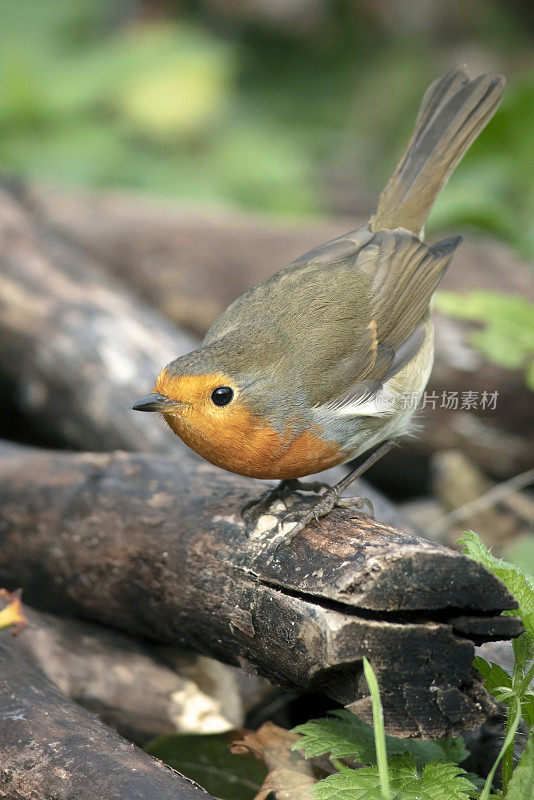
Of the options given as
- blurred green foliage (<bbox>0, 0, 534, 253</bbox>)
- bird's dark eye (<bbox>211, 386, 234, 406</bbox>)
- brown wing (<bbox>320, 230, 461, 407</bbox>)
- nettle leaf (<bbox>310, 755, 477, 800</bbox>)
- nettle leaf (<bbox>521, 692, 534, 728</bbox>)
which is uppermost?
blurred green foliage (<bbox>0, 0, 534, 253</bbox>)

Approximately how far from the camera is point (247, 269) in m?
5.23

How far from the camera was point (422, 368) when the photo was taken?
3496 mm

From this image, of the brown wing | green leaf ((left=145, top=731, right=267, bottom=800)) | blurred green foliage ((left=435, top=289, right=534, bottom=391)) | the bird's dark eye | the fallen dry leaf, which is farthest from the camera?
blurred green foliage ((left=435, top=289, right=534, bottom=391))

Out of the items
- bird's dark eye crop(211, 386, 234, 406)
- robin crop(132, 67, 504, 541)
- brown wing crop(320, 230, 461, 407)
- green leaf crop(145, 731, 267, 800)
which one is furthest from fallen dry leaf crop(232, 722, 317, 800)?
brown wing crop(320, 230, 461, 407)

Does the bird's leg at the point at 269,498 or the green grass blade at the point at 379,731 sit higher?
the bird's leg at the point at 269,498

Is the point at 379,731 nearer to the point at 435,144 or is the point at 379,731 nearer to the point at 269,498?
the point at 269,498

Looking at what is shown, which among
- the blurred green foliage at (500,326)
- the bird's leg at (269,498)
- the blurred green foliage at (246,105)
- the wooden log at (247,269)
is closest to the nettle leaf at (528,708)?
the bird's leg at (269,498)

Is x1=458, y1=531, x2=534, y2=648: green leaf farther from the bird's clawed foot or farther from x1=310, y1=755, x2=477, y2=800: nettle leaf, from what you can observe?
the bird's clawed foot

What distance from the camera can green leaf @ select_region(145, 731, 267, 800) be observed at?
2557 millimetres

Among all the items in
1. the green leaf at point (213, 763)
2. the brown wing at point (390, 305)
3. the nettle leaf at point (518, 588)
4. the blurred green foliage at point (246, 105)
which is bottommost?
the green leaf at point (213, 763)

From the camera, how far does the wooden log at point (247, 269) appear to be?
Result: 470cm

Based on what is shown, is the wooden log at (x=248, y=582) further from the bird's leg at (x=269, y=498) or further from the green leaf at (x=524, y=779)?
the green leaf at (x=524, y=779)

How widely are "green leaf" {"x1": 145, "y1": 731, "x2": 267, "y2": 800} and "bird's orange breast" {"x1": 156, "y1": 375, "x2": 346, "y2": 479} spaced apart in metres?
0.88

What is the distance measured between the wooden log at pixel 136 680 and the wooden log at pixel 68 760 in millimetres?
473
